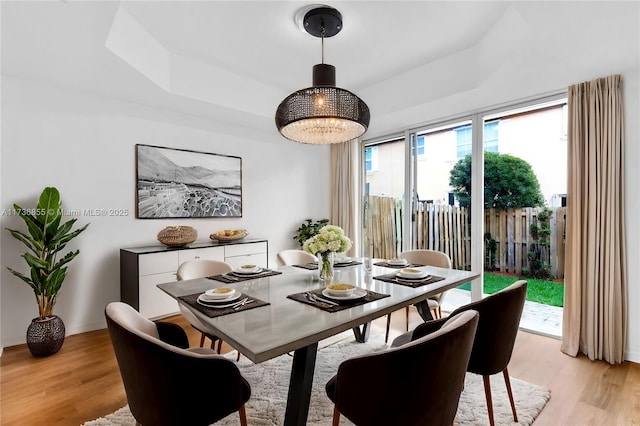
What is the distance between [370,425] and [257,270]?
148cm

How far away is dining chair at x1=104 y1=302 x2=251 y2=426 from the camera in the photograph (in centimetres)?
112

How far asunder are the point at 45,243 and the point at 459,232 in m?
4.18

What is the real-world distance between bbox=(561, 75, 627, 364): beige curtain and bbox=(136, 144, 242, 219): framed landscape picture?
365 cm

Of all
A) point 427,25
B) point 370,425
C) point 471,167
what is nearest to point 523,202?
point 471,167

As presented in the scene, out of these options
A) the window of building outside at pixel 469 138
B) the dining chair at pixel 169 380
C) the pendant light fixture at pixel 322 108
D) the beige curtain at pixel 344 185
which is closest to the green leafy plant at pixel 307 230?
the beige curtain at pixel 344 185

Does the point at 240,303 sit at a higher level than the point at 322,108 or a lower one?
lower

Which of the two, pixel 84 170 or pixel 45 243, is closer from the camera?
pixel 45 243

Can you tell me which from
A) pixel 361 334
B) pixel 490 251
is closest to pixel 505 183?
pixel 490 251

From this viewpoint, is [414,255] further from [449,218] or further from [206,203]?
[206,203]

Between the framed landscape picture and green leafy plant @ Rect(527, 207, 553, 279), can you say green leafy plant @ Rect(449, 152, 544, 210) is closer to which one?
green leafy plant @ Rect(527, 207, 553, 279)

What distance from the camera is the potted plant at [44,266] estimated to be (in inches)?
103

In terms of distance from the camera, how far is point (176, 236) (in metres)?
3.45

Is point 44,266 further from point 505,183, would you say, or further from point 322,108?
point 505,183

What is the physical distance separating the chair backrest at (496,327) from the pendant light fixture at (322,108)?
135cm
